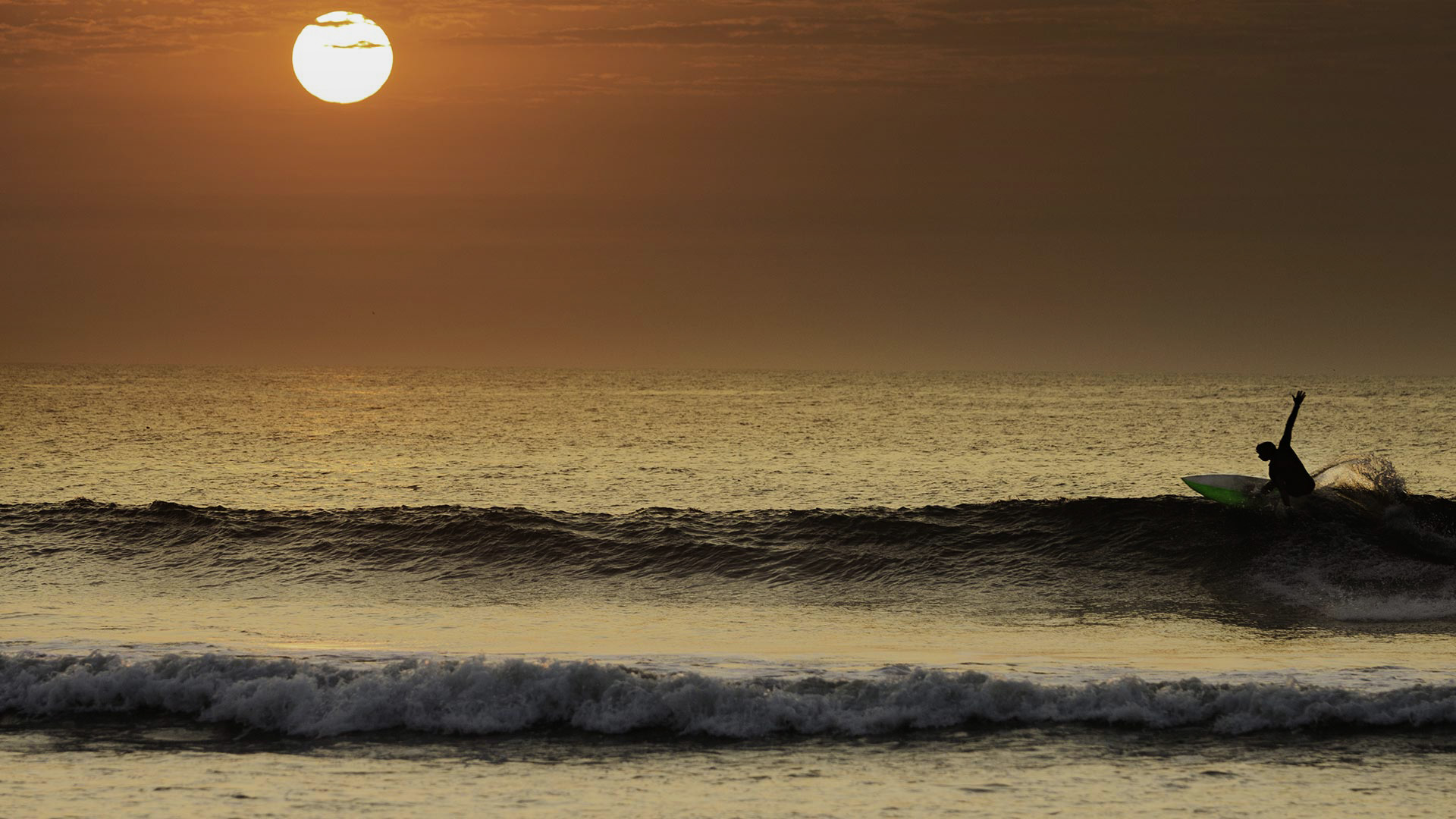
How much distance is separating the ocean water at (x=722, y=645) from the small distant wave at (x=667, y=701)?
0.03m

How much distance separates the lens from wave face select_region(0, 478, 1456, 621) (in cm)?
1706

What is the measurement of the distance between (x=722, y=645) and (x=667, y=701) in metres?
3.17

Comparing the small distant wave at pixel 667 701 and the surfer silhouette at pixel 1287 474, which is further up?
the surfer silhouette at pixel 1287 474

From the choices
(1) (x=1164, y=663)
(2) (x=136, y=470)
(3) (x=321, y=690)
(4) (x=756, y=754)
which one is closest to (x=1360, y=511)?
(1) (x=1164, y=663)

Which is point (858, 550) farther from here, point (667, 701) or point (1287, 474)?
point (667, 701)

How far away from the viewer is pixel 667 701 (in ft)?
32.0

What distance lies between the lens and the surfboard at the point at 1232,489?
19906 mm

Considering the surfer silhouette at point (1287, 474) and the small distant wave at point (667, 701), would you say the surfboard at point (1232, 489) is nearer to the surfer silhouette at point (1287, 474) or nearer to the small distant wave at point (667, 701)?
the surfer silhouette at point (1287, 474)

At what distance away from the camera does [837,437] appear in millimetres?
54188

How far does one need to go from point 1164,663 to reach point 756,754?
15.5ft

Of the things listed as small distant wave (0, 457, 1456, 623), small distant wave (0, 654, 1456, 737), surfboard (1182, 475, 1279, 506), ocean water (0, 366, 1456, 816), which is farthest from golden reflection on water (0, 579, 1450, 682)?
surfboard (1182, 475, 1279, 506)

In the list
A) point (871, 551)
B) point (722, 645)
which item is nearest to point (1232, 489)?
point (871, 551)

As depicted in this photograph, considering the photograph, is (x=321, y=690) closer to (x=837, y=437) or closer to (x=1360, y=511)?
(x=1360, y=511)

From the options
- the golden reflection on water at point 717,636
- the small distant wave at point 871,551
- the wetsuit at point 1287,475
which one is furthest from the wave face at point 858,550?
the golden reflection on water at point 717,636
